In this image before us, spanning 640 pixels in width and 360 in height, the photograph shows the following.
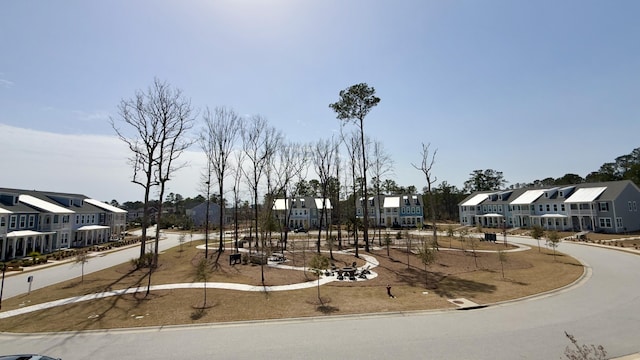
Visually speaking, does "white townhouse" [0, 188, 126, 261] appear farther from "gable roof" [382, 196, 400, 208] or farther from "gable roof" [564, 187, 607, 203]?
"gable roof" [564, 187, 607, 203]

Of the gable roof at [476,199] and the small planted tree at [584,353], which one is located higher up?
the gable roof at [476,199]

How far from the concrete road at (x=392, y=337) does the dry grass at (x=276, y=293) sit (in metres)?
1.25

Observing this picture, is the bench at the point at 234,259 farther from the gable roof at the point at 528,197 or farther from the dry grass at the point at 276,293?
the gable roof at the point at 528,197

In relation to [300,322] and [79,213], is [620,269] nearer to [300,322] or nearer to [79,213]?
[300,322]

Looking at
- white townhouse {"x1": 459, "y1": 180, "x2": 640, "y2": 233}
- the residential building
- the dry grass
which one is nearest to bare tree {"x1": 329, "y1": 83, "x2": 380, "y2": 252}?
the dry grass

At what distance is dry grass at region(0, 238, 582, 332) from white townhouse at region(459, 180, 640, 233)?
27.2 meters

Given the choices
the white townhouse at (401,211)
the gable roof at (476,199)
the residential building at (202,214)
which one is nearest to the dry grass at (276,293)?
the white townhouse at (401,211)

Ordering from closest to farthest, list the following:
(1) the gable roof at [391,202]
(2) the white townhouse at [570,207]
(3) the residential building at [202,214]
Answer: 1. (2) the white townhouse at [570,207]
2. (1) the gable roof at [391,202]
3. (3) the residential building at [202,214]

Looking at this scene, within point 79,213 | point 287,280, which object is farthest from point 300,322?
point 79,213

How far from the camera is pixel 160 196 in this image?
26594 mm

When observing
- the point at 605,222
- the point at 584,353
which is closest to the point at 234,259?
the point at 584,353

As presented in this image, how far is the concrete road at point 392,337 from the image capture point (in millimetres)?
9922

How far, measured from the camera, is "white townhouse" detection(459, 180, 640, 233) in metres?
44.8

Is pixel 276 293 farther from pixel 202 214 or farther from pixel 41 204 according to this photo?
pixel 202 214
